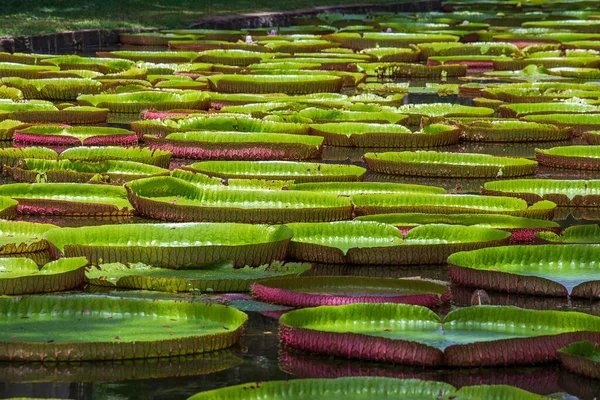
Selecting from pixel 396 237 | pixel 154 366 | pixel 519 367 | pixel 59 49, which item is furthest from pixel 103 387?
pixel 59 49

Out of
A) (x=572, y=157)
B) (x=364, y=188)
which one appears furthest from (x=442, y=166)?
(x=364, y=188)

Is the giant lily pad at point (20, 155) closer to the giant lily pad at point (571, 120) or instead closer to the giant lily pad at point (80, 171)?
the giant lily pad at point (80, 171)

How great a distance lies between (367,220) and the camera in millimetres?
5309

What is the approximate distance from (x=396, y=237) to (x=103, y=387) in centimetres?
202

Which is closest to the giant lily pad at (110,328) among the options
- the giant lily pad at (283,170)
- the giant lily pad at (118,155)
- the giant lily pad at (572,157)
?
the giant lily pad at (283,170)

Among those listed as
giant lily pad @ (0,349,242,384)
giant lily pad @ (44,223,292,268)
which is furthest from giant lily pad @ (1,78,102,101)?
giant lily pad @ (0,349,242,384)

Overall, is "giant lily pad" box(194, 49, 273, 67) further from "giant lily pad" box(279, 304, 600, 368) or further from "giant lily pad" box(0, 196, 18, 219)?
"giant lily pad" box(279, 304, 600, 368)

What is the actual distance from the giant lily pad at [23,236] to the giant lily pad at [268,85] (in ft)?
20.1

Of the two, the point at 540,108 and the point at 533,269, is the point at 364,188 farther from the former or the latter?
the point at 540,108

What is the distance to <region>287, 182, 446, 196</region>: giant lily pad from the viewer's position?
6113 mm

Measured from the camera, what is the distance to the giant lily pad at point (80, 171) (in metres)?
6.31

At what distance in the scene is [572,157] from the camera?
7285 mm

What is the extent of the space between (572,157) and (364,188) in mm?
1673

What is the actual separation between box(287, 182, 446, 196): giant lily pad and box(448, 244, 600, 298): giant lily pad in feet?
5.04
